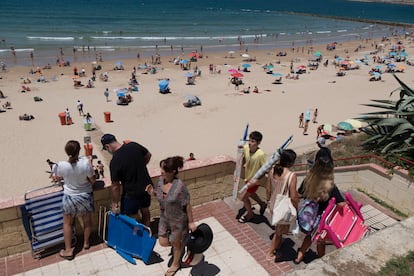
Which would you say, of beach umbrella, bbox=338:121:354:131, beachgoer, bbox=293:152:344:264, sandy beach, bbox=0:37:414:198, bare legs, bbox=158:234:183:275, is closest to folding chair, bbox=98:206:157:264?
bare legs, bbox=158:234:183:275

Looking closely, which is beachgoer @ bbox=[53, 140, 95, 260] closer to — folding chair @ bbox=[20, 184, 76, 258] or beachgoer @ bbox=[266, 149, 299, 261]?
folding chair @ bbox=[20, 184, 76, 258]

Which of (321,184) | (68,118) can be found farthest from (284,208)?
(68,118)

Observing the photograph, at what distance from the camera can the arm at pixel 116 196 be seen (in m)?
4.72

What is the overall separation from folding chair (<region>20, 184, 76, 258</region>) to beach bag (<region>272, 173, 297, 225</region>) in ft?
9.32

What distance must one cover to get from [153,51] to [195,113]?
24.4 meters

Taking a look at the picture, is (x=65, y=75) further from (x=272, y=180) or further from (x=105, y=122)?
(x=272, y=180)

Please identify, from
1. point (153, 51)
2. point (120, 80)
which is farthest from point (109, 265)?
point (153, 51)

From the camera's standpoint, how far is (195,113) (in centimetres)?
2178

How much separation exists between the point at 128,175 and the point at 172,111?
1750cm

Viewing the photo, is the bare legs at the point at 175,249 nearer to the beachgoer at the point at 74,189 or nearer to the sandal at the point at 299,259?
the beachgoer at the point at 74,189

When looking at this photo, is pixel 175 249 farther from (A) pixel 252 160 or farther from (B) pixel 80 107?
(B) pixel 80 107

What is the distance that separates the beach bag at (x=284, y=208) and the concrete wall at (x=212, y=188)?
5.60ft

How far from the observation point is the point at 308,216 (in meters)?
4.62

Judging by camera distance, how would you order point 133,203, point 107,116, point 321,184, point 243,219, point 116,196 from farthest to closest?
point 107,116
point 243,219
point 133,203
point 116,196
point 321,184
